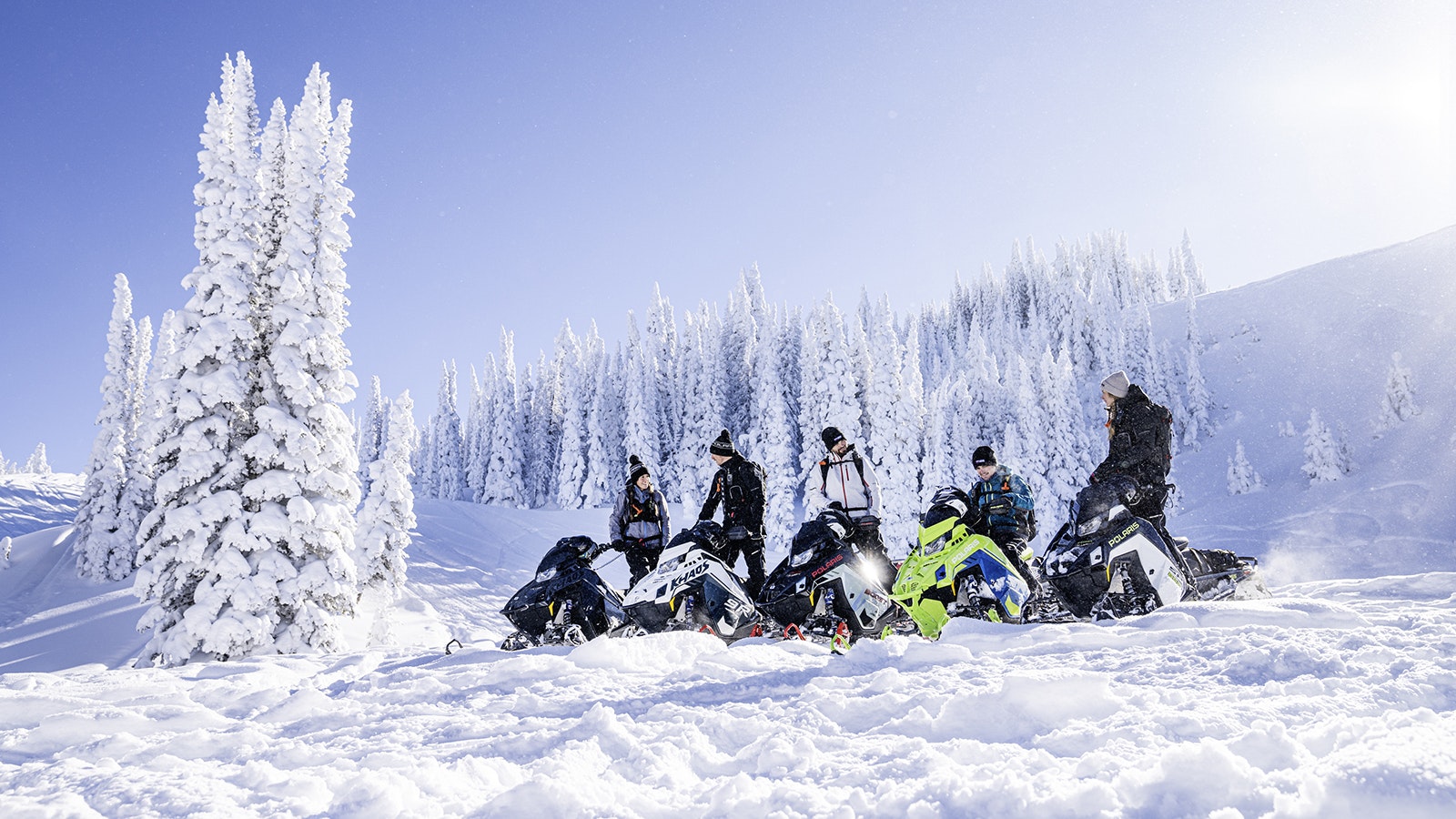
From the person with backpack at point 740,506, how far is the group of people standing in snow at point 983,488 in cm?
1

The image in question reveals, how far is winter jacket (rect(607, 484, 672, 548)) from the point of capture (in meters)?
8.86

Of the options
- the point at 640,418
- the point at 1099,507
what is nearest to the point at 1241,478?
the point at 640,418

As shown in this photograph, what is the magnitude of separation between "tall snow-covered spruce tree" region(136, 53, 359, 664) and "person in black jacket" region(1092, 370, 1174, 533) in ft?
45.5

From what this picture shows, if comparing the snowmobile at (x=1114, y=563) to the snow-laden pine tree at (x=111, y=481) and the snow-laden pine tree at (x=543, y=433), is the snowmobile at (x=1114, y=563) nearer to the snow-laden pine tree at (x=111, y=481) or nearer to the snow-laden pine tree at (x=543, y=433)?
the snow-laden pine tree at (x=111, y=481)

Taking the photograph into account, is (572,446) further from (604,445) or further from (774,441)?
(774,441)

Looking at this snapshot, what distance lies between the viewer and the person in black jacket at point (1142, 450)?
7.48 m

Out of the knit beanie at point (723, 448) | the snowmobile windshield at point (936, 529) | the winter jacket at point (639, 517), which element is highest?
the knit beanie at point (723, 448)

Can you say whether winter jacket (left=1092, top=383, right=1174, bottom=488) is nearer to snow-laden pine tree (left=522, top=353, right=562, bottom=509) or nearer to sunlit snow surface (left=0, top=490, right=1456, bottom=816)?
sunlit snow surface (left=0, top=490, right=1456, bottom=816)

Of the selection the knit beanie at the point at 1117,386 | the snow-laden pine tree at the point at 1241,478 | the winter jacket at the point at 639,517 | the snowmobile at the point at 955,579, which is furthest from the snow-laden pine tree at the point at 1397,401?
the winter jacket at the point at 639,517

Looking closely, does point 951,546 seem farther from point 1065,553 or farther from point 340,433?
point 340,433

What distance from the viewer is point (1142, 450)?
7504 millimetres

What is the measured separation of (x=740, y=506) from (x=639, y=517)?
145cm

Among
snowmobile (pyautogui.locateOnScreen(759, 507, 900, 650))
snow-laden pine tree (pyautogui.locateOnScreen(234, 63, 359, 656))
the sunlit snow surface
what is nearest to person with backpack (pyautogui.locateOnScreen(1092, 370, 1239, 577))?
the sunlit snow surface

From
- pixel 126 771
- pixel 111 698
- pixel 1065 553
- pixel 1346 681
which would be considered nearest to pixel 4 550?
pixel 111 698
